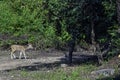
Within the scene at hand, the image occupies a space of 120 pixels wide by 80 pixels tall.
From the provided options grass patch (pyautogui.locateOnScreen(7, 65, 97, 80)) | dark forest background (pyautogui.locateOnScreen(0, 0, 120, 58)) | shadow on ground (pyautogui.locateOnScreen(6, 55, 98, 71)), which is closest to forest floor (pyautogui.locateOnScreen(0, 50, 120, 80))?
shadow on ground (pyautogui.locateOnScreen(6, 55, 98, 71))

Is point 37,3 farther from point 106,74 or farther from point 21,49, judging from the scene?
point 106,74

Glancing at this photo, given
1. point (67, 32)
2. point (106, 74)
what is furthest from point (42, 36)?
point (106, 74)

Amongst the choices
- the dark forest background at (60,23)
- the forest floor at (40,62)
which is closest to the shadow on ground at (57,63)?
the forest floor at (40,62)

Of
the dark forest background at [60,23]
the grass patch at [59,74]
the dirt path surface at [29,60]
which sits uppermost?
the dark forest background at [60,23]

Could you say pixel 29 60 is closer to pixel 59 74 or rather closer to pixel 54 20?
pixel 54 20

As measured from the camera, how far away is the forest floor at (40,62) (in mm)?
16141

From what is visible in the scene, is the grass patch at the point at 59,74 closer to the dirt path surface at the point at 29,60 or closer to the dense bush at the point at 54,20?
the dense bush at the point at 54,20

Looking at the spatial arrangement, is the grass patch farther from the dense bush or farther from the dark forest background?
the dense bush

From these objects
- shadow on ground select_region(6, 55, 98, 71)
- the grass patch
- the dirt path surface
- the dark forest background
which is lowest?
the dirt path surface

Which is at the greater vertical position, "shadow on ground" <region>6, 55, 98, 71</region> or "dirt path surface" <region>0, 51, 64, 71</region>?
"shadow on ground" <region>6, 55, 98, 71</region>

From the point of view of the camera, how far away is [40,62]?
19578mm

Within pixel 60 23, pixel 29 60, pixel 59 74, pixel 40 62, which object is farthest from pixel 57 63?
pixel 59 74

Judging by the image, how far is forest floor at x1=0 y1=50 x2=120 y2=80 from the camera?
1614cm

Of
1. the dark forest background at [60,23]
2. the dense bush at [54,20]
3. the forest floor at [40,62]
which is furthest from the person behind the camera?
the dense bush at [54,20]
